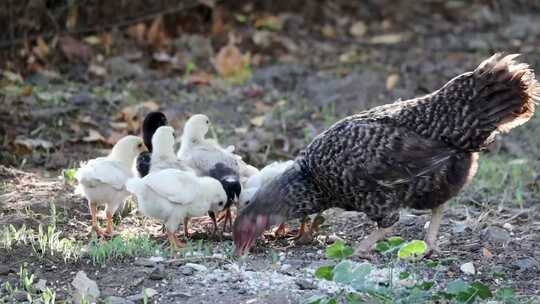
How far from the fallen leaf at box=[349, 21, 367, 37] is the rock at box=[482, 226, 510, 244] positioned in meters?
5.30

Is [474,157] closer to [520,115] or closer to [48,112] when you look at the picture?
[520,115]

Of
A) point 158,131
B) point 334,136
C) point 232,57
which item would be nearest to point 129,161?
point 158,131

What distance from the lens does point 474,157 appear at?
5.86 meters

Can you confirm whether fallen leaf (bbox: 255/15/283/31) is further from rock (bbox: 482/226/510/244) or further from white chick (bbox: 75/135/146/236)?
rock (bbox: 482/226/510/244)

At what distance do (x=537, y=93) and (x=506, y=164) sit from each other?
218cm

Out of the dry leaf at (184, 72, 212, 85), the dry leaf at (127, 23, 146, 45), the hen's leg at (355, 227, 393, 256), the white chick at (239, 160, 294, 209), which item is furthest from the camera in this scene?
the dry leaf at (127, 23, 146, 45)

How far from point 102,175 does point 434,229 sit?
6.49 ft

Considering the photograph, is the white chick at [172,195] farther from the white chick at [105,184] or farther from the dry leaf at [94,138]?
the dry leaf at [94,138]

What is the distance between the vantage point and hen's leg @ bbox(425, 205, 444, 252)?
5910 mm

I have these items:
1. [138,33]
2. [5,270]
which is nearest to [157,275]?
[5,270]

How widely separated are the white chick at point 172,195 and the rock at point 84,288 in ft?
2.45

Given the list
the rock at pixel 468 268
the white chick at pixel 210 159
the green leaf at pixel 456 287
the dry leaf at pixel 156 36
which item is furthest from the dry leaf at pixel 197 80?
the green leaf at pixel 456 287

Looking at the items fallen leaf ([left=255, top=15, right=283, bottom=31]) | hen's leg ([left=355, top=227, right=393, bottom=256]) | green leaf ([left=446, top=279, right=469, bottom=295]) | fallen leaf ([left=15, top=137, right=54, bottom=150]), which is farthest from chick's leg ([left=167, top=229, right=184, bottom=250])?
fallen leaf ([left=255, top=15, right=283, bottom=31])

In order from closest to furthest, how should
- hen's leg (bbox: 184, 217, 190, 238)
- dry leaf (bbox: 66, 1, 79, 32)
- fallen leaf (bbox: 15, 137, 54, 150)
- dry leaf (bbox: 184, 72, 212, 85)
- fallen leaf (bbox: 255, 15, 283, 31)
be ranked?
hen's leg (bbox: 184, 217, 190, 238) < fallen leaf (bbox: 15, 137, 54, 150) < dry leaf (bbox: 184, 72, 212, 85) < dry leaf (bbox: 66, 1, 79, 32) < fallen leaf (bbox: 255, 15, 283, 31)
